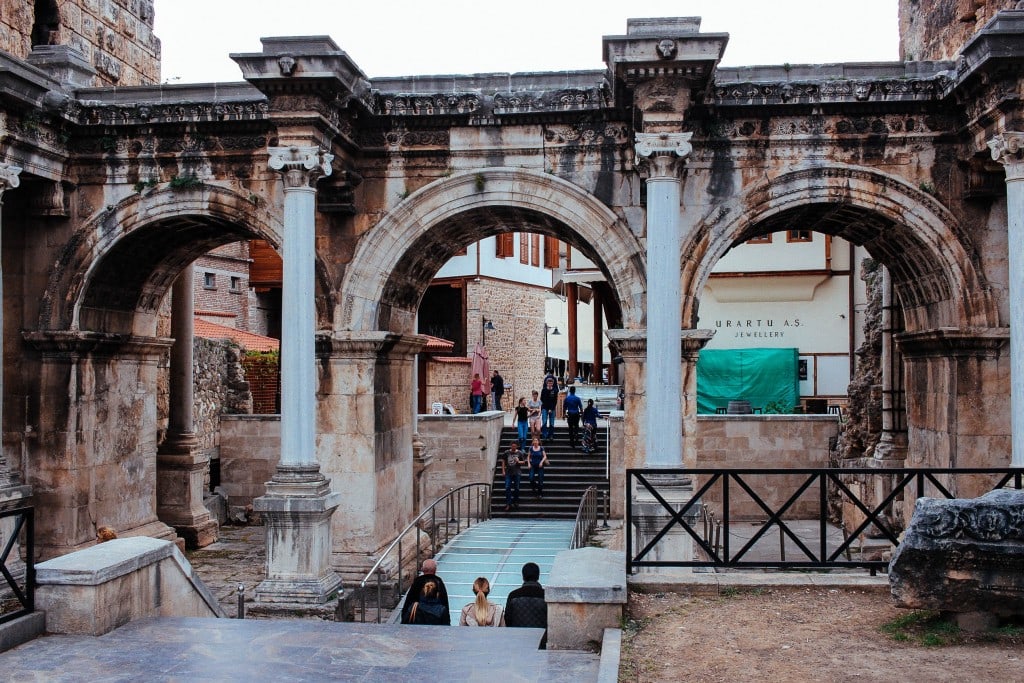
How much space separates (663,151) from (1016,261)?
3.53 meters

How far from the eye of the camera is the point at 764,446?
57.5ft

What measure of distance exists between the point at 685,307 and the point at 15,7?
30.2 ft

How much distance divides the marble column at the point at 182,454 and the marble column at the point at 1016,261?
11.0 m

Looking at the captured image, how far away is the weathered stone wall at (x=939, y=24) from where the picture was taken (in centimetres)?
1175

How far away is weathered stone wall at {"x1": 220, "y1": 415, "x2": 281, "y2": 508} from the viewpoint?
1712 centimetres

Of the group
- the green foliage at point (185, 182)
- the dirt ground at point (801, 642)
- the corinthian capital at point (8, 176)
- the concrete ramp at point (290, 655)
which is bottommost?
the concrete ramp at point (290, 655)

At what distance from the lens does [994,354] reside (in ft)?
33.3

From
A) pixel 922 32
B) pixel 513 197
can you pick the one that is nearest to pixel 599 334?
pixel 922 32

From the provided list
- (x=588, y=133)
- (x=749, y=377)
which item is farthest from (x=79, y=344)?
(x=749, y=377)

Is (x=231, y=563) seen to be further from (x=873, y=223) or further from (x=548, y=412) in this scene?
(x=873, y=223)

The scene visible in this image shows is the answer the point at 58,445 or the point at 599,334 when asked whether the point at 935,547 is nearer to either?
the point at 58,445

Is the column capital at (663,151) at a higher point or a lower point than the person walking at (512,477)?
higher

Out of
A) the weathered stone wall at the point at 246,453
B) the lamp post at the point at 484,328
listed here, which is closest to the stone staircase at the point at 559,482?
the weathered stone wall at the point at 246,453

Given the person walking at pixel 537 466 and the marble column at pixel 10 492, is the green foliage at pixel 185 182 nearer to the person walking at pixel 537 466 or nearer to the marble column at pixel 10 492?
the marble column at pixel 10 492
